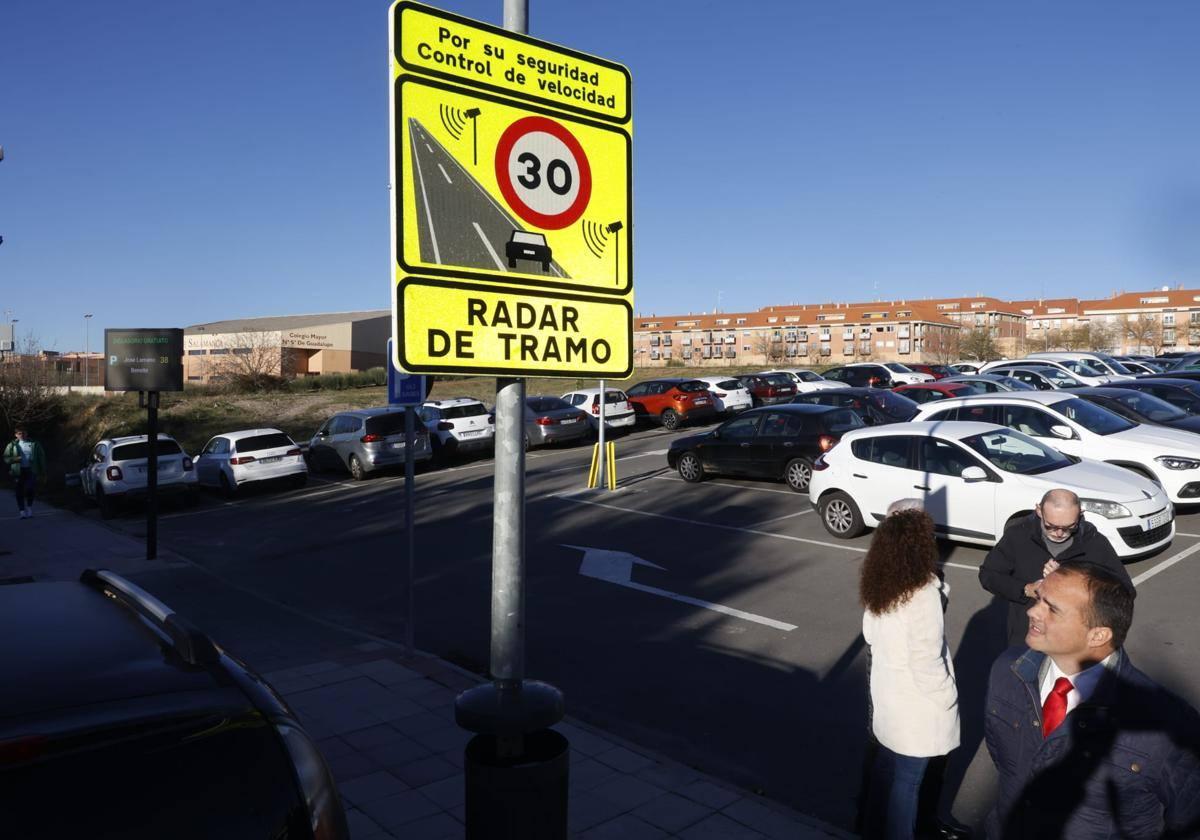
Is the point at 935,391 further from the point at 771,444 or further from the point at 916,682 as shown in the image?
the point at 916,682

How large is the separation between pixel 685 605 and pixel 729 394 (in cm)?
2069

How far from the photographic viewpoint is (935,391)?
857 inches

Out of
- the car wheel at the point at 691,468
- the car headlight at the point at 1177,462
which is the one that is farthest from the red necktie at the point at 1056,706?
the car wheel at the point at 691,468

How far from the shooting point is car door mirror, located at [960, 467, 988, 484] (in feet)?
35.0

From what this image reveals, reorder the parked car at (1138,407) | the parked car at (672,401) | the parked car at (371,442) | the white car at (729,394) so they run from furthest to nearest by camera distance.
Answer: the white car at (729,394) → the parked car at (672,401) → the parked car at (371,442) → the parked car at (1138,407)

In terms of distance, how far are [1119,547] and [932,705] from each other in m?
6.83

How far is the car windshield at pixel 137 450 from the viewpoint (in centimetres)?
1973

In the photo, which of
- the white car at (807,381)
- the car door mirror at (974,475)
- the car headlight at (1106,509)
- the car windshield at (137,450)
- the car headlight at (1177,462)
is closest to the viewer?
the car headlight at (1106,509)

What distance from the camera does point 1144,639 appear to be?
7.64 meters

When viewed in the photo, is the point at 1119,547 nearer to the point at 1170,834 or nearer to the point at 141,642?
the point at 1170,834

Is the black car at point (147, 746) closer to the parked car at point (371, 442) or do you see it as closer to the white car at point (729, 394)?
the parked car at point (371, 442)

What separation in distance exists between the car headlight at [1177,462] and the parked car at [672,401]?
638 inches

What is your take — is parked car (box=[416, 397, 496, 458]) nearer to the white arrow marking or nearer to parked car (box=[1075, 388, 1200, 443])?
the white arrow marking

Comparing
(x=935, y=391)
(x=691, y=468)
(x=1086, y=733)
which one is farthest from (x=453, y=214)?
(x=935, y=391)
